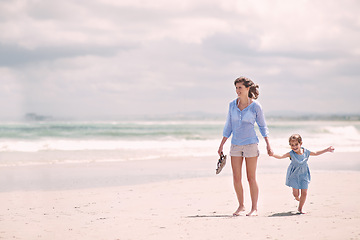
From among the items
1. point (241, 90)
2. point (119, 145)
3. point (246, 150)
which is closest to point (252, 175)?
point (246, 150)

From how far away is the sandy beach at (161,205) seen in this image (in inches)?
182

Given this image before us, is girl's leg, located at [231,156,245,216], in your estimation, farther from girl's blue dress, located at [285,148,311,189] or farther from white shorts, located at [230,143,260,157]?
girl's blue dress, located at [285,148,311,189]

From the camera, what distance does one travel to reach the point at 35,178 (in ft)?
32.1

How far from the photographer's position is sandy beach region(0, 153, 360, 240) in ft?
15.1

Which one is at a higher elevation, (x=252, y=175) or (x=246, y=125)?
(x=246, y=125)

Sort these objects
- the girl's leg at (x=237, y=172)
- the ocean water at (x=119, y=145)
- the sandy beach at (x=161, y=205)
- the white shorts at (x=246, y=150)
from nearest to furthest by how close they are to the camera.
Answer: the sandy beach at (x=161, y=205), the white shorts at (x=246, y=150), the girl's leg at (x=237, y=172), the ocean water at (x=119, y=145)

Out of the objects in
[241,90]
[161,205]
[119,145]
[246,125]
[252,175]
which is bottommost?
[161,205]

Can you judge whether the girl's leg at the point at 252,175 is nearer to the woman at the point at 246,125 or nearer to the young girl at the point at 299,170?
the woman at the point at 246,125

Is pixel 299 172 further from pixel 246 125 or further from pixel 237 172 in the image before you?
pixel 246 125

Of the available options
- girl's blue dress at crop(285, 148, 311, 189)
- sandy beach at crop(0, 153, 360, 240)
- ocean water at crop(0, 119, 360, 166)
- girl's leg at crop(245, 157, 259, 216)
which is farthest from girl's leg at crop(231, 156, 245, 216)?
ocean water at crop(0, 119, 360, 166)

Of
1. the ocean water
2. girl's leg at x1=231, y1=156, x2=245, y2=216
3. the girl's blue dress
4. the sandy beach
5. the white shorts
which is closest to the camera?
the sandy beach

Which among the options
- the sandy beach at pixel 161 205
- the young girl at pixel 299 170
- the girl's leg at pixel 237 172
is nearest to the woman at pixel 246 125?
the girl's leg at pixel 237 172

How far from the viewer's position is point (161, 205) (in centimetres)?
666

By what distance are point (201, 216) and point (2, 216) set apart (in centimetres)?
281
